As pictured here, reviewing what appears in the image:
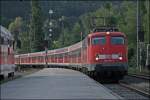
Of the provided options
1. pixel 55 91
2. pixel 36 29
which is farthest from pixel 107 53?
pixel 36 29

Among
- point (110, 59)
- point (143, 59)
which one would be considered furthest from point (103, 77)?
point (143, 59)

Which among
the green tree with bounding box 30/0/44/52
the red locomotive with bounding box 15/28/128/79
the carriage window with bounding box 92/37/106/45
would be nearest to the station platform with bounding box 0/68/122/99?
the red locomotive with bounding box 15/28/128/79

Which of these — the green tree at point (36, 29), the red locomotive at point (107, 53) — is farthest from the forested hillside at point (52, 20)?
the red locomotive at point (107, 53)

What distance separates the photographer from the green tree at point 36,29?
69.9 meters

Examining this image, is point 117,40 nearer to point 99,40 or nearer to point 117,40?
point 117,40

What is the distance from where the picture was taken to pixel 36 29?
249 feet

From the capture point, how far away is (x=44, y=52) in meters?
83.1

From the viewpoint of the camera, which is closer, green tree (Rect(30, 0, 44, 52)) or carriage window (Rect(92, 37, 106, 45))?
carriage window (Rect(92, 37, 106, 45))

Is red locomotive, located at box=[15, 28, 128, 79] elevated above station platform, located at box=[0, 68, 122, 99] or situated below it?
above

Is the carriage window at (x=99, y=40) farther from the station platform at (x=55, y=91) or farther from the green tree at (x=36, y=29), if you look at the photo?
the green tree at (x=36, y=29)

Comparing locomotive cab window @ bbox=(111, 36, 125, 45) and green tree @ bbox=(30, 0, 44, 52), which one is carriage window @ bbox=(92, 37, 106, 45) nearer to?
locomotive cab window @ bbox=(111, 36, 125, 45)

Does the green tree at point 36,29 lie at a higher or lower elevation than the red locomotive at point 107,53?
higher

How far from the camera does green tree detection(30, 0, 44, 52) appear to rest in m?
69.9

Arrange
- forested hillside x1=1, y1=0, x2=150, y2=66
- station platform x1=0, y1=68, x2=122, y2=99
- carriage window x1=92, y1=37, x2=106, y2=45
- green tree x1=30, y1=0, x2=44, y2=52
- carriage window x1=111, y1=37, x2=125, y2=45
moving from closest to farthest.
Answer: station platform x1=0, y1=68, x2=122, y2=99, carriage window x1=111, y1=37, x2=125, y2=45, carriage window x1=92, y1=37, x2=106, y2=45, green tree x1=30, y1=0, x2=44, y2=52, forested hillside x1=1, y1=0, x2=150, y2=66
